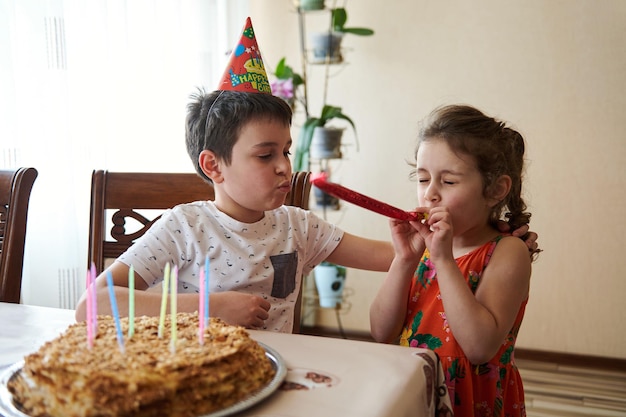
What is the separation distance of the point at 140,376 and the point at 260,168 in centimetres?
73

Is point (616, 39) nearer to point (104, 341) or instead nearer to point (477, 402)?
point (477, 402)

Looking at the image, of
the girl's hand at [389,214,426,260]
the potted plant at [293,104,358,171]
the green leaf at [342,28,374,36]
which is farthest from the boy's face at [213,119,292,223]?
the green leaf at [342,28,374,36]

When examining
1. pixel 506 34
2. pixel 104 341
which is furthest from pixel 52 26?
pixel 506 34

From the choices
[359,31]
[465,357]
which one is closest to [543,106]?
[359,31]

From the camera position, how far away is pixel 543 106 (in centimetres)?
304

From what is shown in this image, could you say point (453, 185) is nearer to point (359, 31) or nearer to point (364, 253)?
point (364, 253)

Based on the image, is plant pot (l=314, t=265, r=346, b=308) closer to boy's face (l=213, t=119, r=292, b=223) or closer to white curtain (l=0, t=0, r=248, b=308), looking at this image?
white curtain (l=0, t=0, r=248, b=308)

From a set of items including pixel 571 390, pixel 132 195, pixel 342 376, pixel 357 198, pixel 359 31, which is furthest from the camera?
pixel 359 31

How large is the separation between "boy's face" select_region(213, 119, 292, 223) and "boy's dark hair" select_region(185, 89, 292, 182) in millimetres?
14

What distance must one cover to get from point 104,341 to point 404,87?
2667 millimetres

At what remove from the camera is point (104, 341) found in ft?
2.43

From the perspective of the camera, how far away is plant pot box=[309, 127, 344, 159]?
2.99m

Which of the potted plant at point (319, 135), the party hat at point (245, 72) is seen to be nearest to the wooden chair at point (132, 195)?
the party hat at point (245, 72)

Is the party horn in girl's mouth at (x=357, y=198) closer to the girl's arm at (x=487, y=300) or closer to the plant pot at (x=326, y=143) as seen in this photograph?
the girl's arm at (x=487, y=300)
